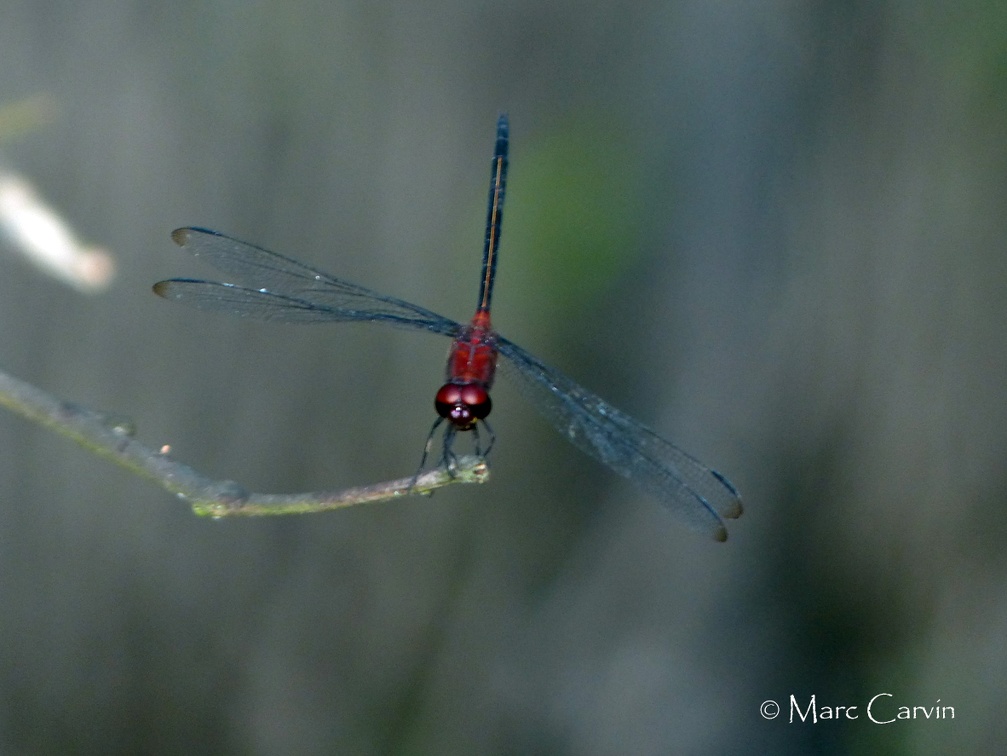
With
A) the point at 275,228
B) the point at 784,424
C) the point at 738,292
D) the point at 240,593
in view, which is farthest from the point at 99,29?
the point at 784,424

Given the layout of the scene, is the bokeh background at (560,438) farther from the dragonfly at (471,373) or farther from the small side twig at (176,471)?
the small side twig at (176,471)

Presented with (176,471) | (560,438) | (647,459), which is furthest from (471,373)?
(560,438)

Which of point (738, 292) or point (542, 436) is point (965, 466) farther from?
point (542, 436)

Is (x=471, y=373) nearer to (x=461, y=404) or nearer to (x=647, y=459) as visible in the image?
(x=461, y=404)

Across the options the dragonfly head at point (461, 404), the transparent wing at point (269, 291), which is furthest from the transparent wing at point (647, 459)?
the transparent wing at point (269, 291)

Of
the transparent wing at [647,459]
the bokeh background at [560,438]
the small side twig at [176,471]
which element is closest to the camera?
the small side twig at [176,471]

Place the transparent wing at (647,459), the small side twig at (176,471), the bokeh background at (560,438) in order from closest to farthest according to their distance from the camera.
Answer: the small side twig at (176,471) → the transparent wing at (647,459) → the bokeh background at (560,438)

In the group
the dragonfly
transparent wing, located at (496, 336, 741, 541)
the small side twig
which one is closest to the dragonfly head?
the dragonfly
